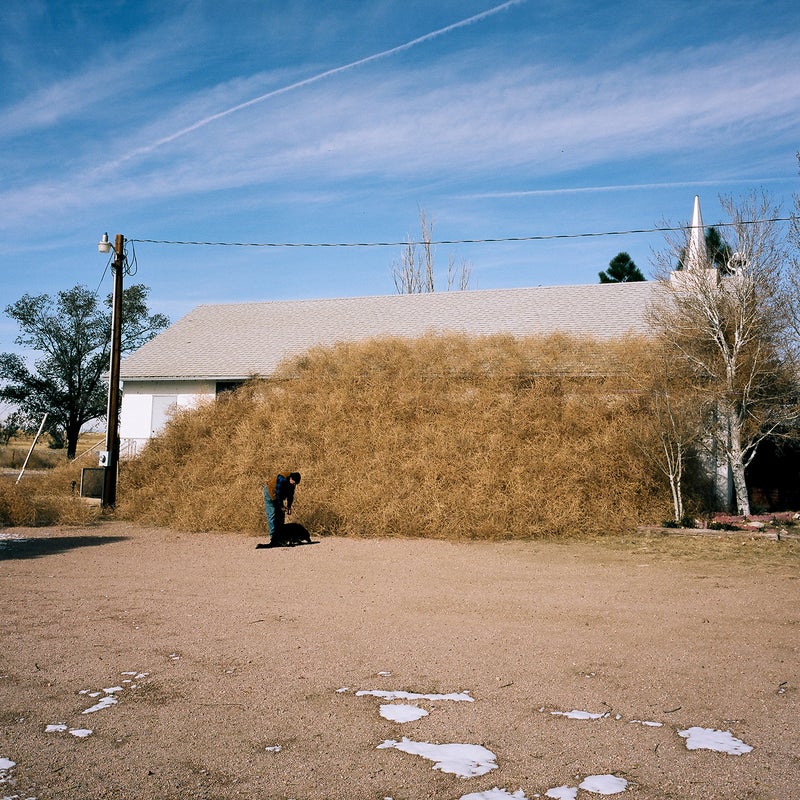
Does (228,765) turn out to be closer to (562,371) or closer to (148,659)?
(148,659)

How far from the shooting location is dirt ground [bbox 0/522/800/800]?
3.88 m

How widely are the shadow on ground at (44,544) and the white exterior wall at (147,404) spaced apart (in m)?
8.54

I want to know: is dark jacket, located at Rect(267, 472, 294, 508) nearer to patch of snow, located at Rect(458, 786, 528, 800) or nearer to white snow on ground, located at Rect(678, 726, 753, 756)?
white snow on ground, located at Rect(678, 726, 753, 756)

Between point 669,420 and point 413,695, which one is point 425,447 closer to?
point 669,420

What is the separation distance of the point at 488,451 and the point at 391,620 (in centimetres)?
893

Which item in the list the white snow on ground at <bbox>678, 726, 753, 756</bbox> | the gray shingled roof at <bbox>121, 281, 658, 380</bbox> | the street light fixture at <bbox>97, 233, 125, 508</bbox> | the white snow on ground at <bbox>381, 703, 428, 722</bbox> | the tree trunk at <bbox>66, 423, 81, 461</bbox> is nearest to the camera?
the white snow on ground at <bbox>678, 726, 753, 756</bbox>

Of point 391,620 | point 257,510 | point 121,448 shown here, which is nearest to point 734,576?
point 391,620

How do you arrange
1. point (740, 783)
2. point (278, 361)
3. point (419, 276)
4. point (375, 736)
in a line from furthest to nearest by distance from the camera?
point (419, 276), point (278, 361), point (375, 736), point (740, 783)

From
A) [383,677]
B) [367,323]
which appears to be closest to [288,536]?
[383,677]

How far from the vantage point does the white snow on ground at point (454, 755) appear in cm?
394

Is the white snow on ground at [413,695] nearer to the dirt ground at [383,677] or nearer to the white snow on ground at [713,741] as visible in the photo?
the dirt ground at [383,677]

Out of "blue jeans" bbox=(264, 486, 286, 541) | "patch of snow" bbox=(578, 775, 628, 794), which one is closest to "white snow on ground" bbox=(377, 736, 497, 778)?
"patch of snow" bbox=(578, 775, 628, 794)

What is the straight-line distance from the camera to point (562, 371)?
17828 millimetres

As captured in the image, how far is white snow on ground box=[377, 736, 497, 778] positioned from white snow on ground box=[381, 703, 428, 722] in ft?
1.03
